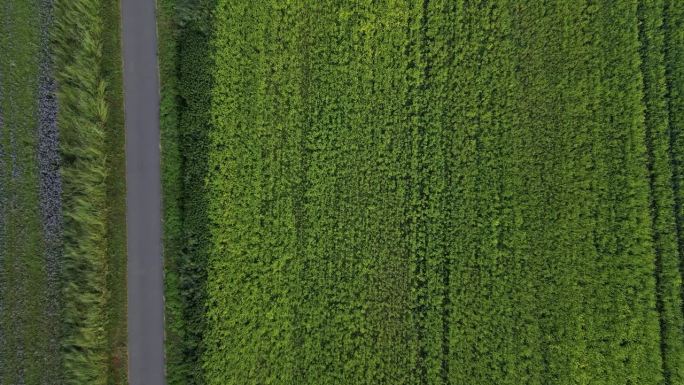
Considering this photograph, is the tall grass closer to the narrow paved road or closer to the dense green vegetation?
the narrow paved road

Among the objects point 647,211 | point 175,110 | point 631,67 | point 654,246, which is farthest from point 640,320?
point 175,110

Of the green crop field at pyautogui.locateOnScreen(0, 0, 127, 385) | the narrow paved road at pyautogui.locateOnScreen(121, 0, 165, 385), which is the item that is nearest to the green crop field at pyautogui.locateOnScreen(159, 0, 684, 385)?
the narrow paved road at pyautogui.locateOnScreen(121, 0, 165, 385)

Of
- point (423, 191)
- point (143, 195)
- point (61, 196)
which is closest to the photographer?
point (61, 196)

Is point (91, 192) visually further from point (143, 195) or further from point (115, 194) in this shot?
point (143, 195)

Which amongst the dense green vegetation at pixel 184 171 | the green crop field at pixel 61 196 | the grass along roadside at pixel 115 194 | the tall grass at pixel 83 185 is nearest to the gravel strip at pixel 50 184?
the green crop field at pixel 61 196

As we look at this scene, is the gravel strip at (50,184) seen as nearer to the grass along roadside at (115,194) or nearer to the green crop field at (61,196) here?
the green crop field at (61,196)

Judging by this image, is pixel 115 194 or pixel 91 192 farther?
pixel 115 194

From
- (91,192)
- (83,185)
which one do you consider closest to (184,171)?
(91,192)

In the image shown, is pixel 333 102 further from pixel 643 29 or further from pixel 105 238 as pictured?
pixel 643 29
